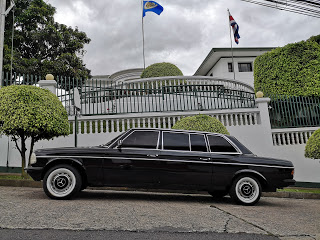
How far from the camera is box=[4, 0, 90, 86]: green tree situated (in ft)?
68.8

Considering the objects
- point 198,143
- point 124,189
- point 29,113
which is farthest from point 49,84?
point 198,143

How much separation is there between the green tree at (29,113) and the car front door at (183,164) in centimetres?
328

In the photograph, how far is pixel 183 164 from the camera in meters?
5.33

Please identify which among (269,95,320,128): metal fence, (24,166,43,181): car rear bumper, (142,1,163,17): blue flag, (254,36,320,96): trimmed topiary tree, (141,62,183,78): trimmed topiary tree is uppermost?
(142,1,163,17): blue flag

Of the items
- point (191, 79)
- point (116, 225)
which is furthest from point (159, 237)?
point (191, 79)

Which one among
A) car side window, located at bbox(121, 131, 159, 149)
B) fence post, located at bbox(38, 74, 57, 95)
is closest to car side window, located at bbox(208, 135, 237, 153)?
car side window, located at bbox(121, 131, 159, 149)

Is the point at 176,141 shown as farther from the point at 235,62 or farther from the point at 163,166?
the point at 235,62

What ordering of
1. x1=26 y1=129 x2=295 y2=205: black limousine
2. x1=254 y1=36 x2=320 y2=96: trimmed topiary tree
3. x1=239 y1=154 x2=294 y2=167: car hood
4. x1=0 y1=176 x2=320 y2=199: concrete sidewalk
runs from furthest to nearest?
x1=254 y1=36 x2=320 y2=96: trimmed topiary tree → x1=0 y1=176 x2=320 y2=199: concrete sidewalk → x1=239 y1=154 x2=294 y2=167: car hood → x1=26 y1=129 x2=295 y2=205: black limousine

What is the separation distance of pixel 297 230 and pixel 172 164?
7.86 feet

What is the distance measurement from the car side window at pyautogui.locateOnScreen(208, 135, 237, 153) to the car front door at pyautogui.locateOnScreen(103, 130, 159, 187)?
1.23m

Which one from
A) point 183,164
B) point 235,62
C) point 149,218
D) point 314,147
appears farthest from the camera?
point 235,62

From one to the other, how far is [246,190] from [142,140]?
242 cm

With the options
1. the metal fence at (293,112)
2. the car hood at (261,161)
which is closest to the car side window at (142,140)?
the car hood at (261,161)

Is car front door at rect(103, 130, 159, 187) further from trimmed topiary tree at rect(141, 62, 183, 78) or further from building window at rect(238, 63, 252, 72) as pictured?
building window at rect(238, 63, 252, 72)
